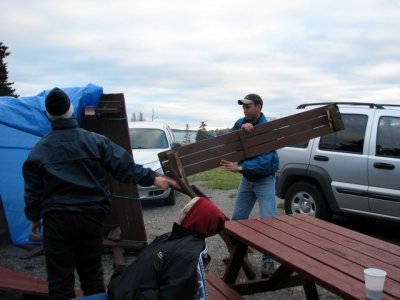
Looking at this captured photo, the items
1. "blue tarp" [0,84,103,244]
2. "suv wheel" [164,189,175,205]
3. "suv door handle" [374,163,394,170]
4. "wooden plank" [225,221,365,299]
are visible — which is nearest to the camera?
"wooden plank" [225,221,365,299]

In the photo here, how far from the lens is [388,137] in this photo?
5.67 m

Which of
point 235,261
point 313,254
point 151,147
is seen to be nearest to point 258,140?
point 235,261

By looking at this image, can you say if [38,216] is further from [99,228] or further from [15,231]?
[15,231]

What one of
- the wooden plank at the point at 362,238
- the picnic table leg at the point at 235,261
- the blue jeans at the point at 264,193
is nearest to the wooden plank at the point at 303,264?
the picnic table leg at the point at 235,261

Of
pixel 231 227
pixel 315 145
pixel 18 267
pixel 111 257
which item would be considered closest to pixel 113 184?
pixel 111 257

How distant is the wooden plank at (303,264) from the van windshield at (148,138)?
595 cm

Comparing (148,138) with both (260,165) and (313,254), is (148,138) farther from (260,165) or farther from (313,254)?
(313,254)

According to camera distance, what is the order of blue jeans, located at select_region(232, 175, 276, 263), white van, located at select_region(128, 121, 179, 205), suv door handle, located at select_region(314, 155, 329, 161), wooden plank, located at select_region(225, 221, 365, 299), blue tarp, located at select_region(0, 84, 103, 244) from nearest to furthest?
wooden plank, located at select_region(225, 221, 365, 299) → blue jeans, located at select_region(232, 175, 276, 263) → blue tarp, located at select_region(0, 84, 103, 244) → suv door handle, located at select_region(314, 155, 329, 161) → white van, located at select_region(128, 121, 179, 205)

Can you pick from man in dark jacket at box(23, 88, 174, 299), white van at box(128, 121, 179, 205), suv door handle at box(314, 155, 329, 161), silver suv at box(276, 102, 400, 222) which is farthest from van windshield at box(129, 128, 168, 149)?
man in dark jacket at box(23, 88, 174, 299)

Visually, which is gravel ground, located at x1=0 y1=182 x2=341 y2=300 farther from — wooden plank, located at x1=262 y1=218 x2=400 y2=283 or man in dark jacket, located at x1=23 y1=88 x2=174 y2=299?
man in dark jacket, located at x1=23 y1=88 x2=174 y2=299

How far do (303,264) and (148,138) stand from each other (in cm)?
720

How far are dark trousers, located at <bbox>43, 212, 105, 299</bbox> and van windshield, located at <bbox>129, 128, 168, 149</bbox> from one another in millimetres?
6254

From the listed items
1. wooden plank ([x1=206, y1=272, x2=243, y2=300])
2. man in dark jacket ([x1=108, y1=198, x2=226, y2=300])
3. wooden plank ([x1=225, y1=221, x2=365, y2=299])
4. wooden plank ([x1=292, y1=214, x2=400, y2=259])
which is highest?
man in dark jacket ([x1=108, y1=198, x2=226, y2=300])

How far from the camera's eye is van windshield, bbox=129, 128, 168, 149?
934 cm
